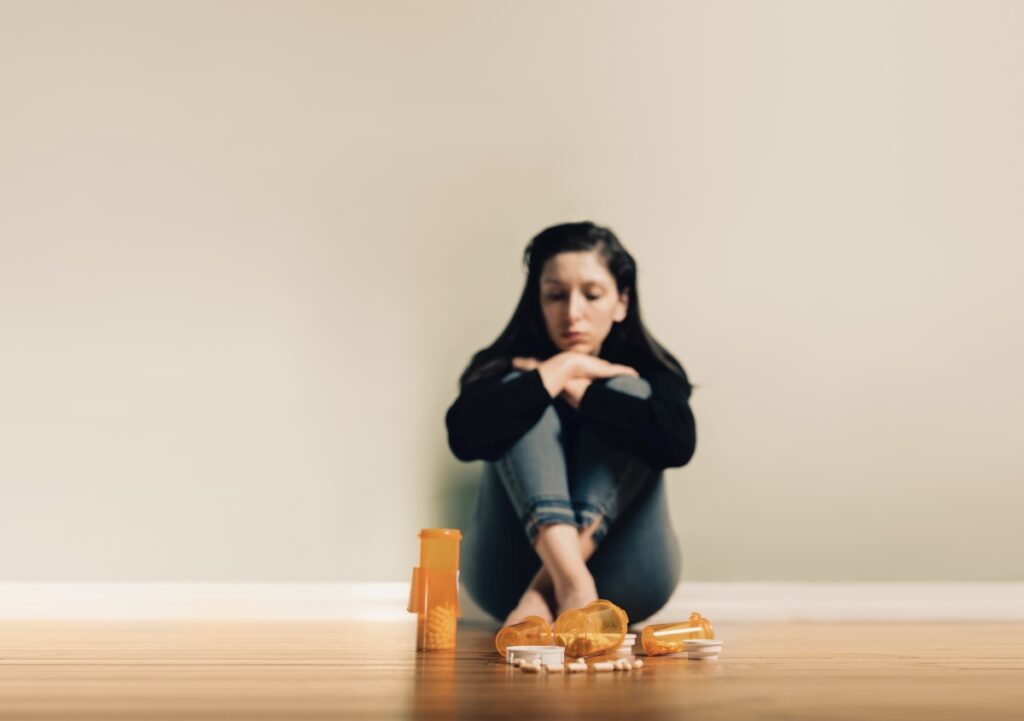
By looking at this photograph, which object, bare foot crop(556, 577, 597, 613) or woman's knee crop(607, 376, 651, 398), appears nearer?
bare foot crop(556, 577, 597, 613)

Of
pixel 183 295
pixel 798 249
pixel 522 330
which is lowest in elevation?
pixel 522 330

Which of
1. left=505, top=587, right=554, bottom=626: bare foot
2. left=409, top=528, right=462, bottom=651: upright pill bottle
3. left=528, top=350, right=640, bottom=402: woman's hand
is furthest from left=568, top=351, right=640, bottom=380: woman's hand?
left=409, top=528, right=462, bottom=651: upright pill bottle

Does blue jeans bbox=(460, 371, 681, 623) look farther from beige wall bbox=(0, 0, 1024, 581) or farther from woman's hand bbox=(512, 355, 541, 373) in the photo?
beige wall bbox=(0, 0, 1024, 581)

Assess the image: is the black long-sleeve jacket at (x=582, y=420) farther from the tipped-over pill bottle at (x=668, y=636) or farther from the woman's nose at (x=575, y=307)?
the tipped-over pill bottle at (x=668, y=636)

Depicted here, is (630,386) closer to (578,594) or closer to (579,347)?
(579,347)

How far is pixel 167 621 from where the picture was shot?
1908mm

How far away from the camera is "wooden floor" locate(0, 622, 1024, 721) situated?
0.73 metres

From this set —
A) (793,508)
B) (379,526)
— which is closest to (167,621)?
(379,526)

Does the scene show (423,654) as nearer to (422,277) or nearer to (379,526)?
(379,526)

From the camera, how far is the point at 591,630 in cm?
118

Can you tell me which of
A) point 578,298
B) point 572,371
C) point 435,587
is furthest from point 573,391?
point 435,587

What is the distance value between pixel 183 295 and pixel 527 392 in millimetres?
1005

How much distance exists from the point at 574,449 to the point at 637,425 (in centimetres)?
13

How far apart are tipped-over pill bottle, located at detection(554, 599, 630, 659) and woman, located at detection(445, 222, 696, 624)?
0.22 meters
